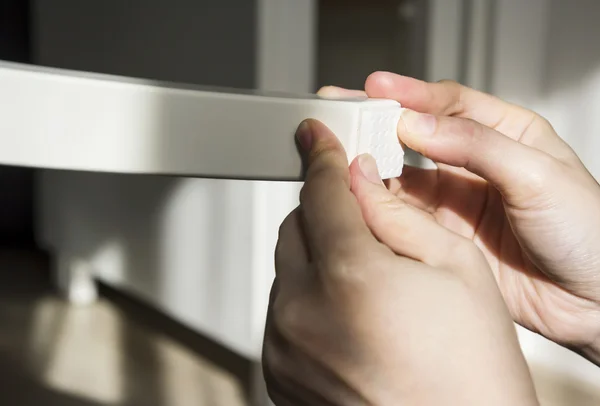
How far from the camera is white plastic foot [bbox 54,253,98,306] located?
1.12 meters

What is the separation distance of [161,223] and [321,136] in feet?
1.98

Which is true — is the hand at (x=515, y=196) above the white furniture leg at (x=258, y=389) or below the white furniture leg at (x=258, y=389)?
above

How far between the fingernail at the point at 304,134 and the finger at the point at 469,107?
104 millimetres

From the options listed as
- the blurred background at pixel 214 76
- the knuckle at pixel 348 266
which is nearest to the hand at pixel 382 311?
the knuckle at pixel 348 266

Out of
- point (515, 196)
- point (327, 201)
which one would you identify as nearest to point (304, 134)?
point (327, 201)

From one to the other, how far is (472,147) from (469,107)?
0.12 m

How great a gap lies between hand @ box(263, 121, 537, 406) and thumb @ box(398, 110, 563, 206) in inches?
2.5

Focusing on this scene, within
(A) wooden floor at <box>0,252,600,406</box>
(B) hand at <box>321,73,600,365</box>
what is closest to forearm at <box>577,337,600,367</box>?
(B) hand at <box>321,73,600,365</box>

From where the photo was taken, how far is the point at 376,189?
13.1 inches

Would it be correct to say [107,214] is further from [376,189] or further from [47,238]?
[376,189]

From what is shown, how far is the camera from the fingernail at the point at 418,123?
Answer: 1.22ft

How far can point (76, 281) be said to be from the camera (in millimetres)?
1132

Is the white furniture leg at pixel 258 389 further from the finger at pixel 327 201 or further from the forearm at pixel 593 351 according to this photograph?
the finger at pixel 327 201

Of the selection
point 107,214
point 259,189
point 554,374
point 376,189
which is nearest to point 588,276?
point 376,189
